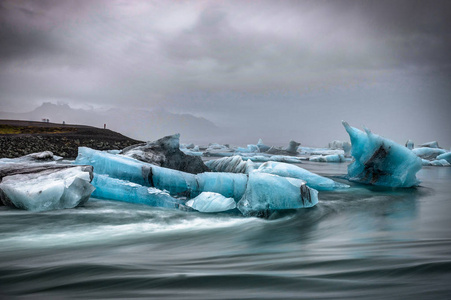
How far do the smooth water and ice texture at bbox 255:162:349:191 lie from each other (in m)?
1.68

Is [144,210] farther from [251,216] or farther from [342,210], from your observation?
[342,210]

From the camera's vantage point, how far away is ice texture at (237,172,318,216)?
14.5ft

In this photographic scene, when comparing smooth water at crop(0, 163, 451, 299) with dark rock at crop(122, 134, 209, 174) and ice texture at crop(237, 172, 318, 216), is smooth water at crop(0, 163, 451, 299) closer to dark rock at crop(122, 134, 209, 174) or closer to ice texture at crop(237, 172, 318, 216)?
ice texture at crop(237, 172, 318, 216)

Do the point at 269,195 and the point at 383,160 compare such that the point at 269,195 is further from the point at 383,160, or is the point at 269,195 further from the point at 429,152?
the point at 429,152

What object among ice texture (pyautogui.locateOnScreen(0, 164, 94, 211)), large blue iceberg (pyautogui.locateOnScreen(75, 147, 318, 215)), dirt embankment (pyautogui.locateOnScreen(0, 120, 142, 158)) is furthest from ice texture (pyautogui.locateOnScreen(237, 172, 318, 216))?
dirt embankment (pyautogui.locateOnScreen(0, 120, 142, 158))

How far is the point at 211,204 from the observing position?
14.9ft

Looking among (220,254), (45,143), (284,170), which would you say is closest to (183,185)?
(284,170)

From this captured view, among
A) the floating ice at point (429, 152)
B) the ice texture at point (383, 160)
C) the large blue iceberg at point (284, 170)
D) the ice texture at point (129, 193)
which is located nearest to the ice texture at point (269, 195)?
the ice texture at point (129, 193)

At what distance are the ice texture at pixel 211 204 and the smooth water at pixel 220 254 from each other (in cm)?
17

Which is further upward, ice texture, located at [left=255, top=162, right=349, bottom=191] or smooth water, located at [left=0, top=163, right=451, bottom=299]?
ice texture, located at [left=255, top=162, right=349, bottom=191]

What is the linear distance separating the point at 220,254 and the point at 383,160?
21.5 ft

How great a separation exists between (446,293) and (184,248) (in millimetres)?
2126

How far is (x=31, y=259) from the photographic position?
8.42ft

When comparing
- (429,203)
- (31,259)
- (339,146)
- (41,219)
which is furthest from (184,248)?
(339,146)
